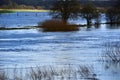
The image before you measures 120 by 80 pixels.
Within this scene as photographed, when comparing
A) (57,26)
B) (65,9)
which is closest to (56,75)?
(57,26)

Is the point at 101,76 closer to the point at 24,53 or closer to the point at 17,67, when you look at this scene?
the point at 17,67

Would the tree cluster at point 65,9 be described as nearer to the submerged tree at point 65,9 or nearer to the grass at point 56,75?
the submerged tree at point 65,9

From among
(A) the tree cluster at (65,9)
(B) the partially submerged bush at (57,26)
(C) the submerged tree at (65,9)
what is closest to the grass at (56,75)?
(B) the partially submerged bush at (57,26)

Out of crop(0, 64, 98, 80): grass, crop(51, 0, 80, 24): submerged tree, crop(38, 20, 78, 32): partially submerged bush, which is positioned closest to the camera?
crop(0, 64, 98, 80): grass

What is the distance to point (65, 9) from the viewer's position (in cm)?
9112

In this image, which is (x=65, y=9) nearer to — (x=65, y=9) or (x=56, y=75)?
(x=65, y=9)

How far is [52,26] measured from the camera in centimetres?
7438

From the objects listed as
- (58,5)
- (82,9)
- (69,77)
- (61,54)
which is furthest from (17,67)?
(82,9)

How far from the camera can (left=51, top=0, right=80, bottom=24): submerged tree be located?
299 feet

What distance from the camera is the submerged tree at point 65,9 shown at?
91.0 meters

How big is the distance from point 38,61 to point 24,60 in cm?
125

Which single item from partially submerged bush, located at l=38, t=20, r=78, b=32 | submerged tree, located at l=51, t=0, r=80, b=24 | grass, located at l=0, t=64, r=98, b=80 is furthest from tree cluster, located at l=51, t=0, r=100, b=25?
grass, located at l=0, t=64, r=98, b=80

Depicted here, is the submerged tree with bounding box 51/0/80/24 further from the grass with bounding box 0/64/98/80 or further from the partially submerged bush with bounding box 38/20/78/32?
the grass with bounding box 0/64/98/80

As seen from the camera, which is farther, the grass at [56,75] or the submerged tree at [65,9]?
the submerged tree at [65,9]
